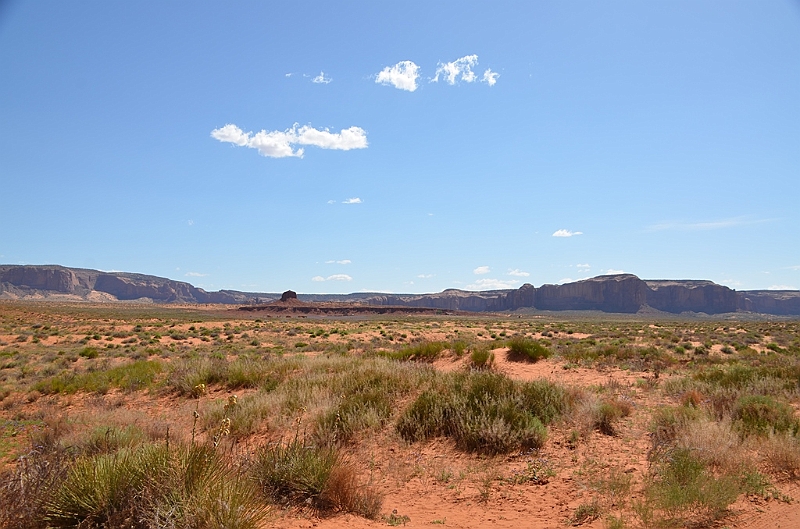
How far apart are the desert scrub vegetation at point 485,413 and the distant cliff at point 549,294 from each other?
136 meters

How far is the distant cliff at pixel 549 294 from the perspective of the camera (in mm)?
133637

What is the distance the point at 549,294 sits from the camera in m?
155

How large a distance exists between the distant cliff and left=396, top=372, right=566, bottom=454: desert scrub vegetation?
136204mm

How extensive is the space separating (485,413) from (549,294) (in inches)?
6153

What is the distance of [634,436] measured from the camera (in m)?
7.09

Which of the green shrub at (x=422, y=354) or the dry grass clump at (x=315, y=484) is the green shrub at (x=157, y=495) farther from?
the green shrub at (x=422, y=354)

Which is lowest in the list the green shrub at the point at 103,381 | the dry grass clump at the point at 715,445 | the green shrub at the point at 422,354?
the green shrub at the point at 103,381

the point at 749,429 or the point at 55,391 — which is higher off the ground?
the point at 749,429

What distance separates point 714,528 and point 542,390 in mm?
4133

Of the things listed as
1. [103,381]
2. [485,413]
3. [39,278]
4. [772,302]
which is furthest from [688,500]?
[39,278]

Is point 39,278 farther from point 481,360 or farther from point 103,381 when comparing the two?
point 481,360

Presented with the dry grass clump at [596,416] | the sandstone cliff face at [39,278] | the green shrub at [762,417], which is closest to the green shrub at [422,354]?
the dry grass clump at [596,416]

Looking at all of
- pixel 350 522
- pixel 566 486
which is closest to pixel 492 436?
pixel 566 486

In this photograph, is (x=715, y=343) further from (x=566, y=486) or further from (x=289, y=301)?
(x=289, y=301)
